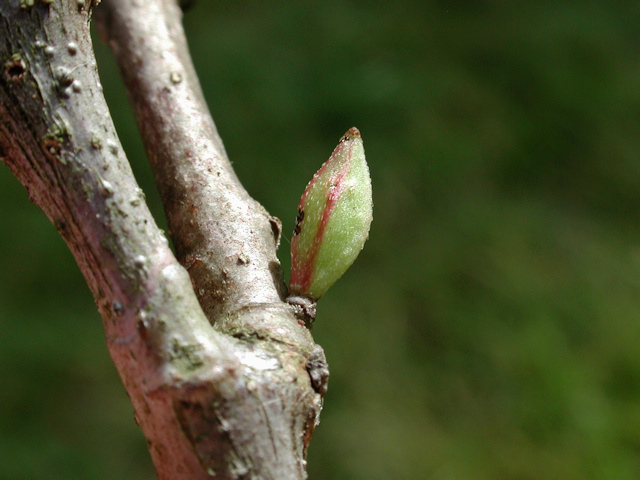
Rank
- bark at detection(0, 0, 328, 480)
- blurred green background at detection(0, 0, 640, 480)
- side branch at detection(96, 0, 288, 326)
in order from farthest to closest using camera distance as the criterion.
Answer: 1. blurred green background at detection(0, 0, 640, 480)
2. side branch at detection(96, 0, 288, 326)
3. bark at detection(0, 0, 328, 480)

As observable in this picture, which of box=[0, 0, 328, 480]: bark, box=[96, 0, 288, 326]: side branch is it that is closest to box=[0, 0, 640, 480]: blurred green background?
box=[96, 0, 288, 326]: side branch

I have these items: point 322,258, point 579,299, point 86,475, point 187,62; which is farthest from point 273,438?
point 579,299

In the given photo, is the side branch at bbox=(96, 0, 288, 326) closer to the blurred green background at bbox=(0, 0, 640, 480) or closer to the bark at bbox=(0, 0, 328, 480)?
the bark at bbox=(0, 0, 328, 480)

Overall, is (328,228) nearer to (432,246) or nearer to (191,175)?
(191,175)

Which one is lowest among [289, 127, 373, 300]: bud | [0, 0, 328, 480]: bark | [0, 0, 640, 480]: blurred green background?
[0, 0, 328, 480]: bark

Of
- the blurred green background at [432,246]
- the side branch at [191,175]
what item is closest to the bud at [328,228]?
the side branch at [191,175]

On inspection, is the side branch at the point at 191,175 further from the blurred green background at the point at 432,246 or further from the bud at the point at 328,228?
the blurred green background at the point at 432,246

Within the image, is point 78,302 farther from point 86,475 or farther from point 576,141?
point 576,141

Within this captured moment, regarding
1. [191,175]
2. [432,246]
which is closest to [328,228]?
[191,175]
